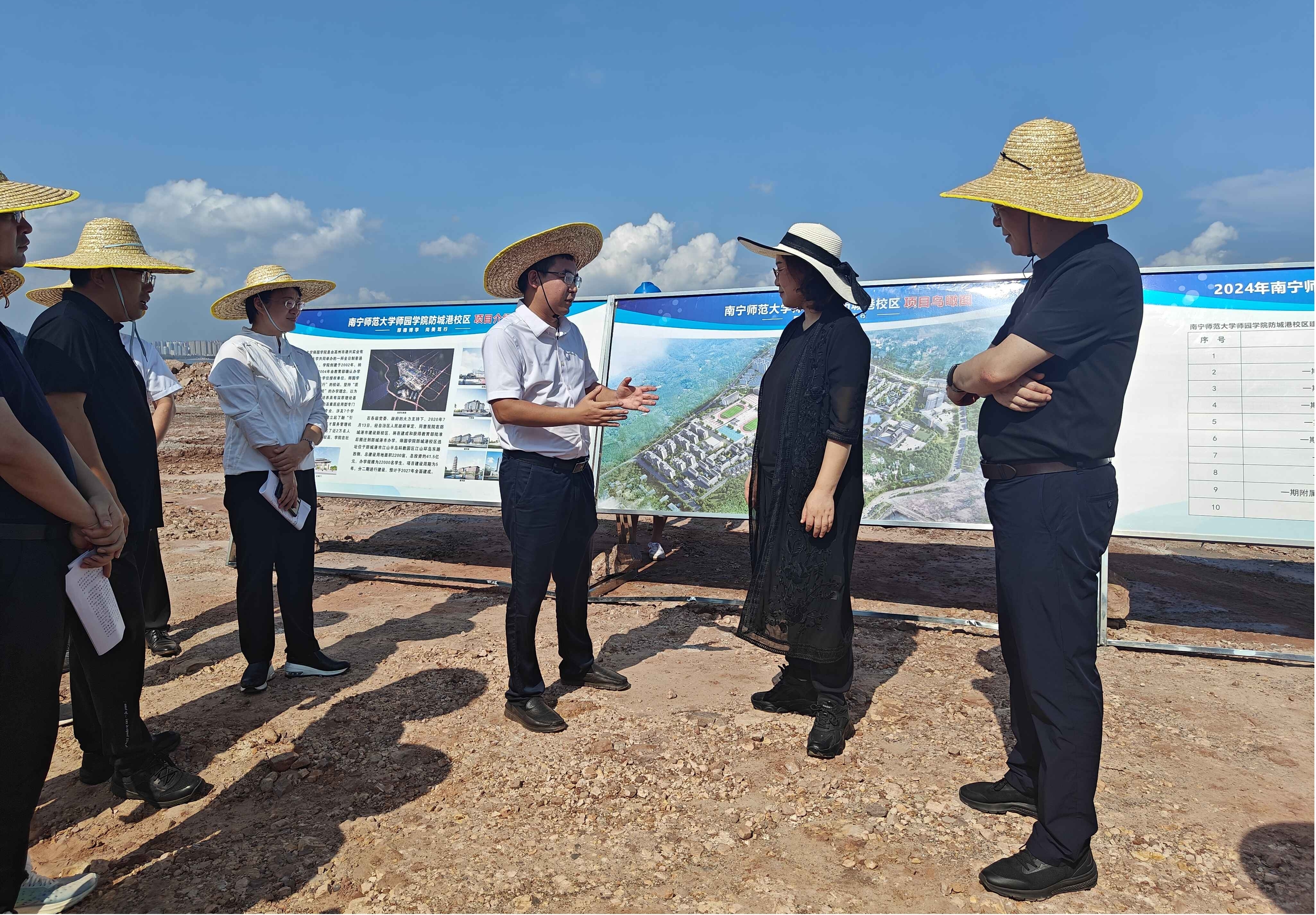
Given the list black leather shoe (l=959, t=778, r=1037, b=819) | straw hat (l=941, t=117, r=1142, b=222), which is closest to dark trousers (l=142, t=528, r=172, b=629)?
black leather shoe (l=959, t=778, r=1037, b=819)

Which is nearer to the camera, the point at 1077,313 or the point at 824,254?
the point at 1077,313

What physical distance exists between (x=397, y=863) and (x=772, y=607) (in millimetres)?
1583

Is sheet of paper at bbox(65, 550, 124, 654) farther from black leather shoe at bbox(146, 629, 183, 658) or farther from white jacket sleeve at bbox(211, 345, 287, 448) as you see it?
black leather shoe at bbox(146, 629, 183, 658)

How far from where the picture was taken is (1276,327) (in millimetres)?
4391

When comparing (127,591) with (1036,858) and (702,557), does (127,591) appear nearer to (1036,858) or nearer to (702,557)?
(1036,858)

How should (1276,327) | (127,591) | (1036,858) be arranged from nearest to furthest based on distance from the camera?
(1036,858), (127,591), (1276,327)

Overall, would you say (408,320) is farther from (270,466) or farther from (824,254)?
(824,254)

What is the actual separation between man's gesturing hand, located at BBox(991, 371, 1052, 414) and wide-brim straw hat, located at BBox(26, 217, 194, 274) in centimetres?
307

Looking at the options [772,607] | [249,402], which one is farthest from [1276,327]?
[249,402]

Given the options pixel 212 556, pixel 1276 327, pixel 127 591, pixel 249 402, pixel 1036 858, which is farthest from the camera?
pixel 212 556

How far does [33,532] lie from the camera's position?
185 cm

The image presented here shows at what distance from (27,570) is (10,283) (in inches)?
60.8

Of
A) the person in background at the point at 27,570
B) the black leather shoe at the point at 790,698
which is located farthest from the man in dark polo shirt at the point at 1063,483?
the person in background at the point at 27,570

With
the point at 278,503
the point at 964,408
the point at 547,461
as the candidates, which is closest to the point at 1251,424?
the point at 964,408
